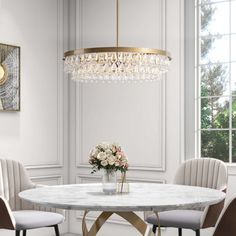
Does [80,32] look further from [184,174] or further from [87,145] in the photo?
[184,174]

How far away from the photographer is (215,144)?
462 cm

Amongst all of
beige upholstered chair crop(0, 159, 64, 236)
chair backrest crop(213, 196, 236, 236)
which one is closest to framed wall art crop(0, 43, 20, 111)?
beige upholstered chair crop(0, 159, 64, 236)

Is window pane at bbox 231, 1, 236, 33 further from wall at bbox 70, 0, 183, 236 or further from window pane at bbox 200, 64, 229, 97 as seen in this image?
wall at bbox 70, 0, 183, 236

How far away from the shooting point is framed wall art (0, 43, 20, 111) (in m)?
4.80

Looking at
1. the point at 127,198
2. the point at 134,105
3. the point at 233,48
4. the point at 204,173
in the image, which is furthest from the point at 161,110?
the point at 127,198

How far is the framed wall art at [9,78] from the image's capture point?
15.8ft

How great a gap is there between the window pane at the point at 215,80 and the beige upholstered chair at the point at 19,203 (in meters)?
1.82

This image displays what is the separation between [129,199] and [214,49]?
7.22ft

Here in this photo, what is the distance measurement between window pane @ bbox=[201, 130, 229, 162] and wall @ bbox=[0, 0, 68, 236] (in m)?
1.62

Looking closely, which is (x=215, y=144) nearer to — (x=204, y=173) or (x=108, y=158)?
(x=204, y=173)

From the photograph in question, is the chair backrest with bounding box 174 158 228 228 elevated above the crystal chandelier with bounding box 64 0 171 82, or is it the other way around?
the crystal chandelier with bounding box 64 0 171 82

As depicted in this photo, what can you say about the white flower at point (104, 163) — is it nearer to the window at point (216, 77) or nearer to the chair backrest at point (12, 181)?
the chair backrest at point (12, 181)

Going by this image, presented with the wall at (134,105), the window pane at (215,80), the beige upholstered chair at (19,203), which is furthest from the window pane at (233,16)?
the beige upholstered chair at (19,203)

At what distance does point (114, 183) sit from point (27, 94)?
216 cm
